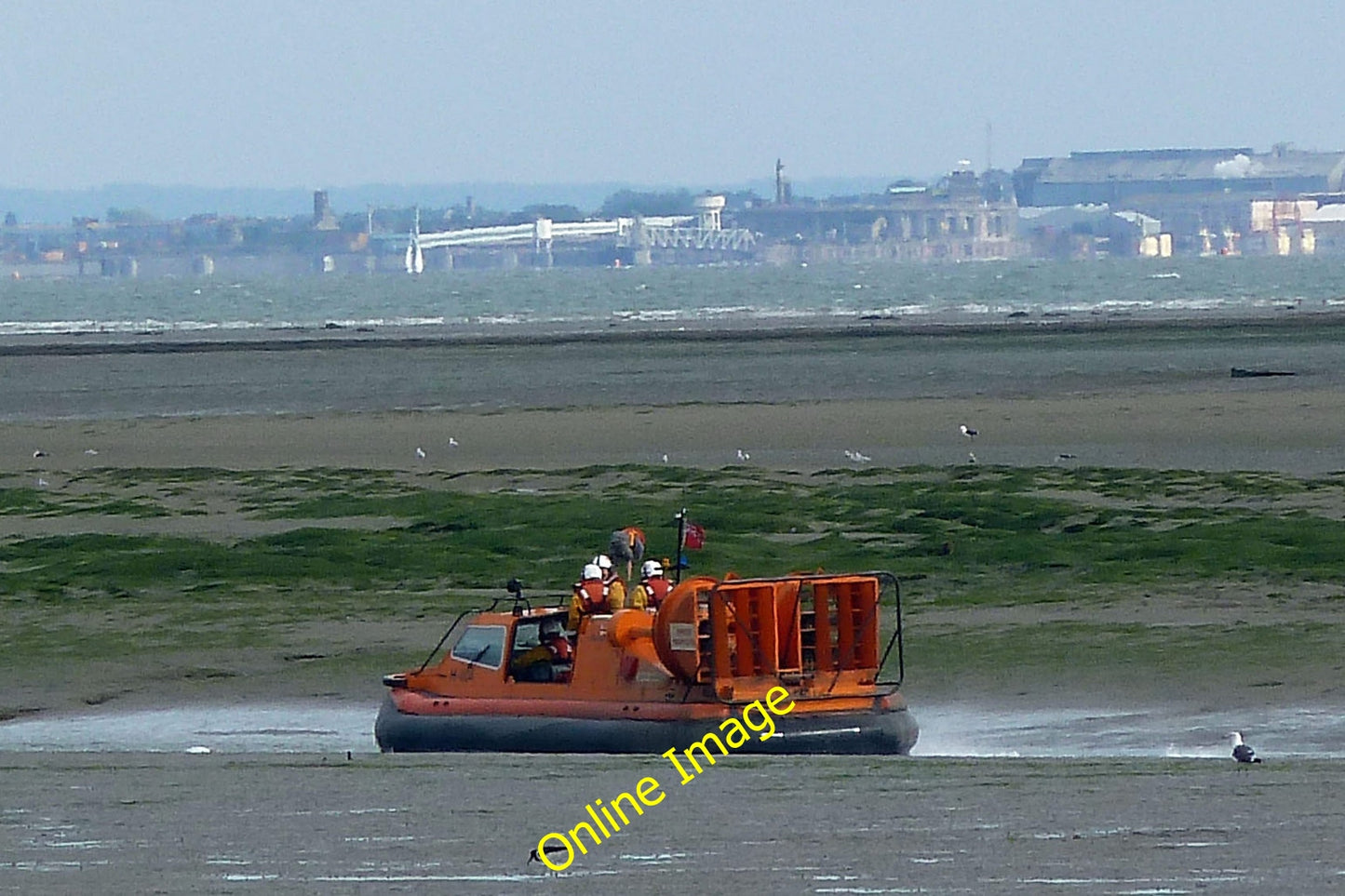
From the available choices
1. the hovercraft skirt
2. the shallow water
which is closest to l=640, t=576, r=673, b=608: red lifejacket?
the hovercraft skirt

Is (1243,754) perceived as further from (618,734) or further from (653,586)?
(653,586)

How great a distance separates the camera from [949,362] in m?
47.9

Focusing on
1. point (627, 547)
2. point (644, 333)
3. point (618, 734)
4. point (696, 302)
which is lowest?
point (696, 302)

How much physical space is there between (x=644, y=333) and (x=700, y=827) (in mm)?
54279

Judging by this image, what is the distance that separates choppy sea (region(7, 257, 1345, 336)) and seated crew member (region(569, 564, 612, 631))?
186ft

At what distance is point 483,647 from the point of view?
43.1 ft

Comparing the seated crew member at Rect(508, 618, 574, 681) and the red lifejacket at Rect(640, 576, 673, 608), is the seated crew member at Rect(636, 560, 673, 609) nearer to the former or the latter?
the red lifejacket at Rect(640, 576, 673, 608)

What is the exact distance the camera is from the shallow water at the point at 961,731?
1287 centimetres

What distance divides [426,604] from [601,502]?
492 cm

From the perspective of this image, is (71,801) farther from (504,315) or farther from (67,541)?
(504,315)

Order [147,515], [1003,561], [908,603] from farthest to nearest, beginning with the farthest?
[147,515], [1003,561], [908,603]

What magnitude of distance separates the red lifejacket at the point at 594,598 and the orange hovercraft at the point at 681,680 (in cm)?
13


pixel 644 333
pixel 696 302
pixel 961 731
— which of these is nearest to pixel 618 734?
pixel 961 731

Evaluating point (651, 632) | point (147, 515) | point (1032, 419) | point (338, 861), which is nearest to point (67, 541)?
point (147, 515)
